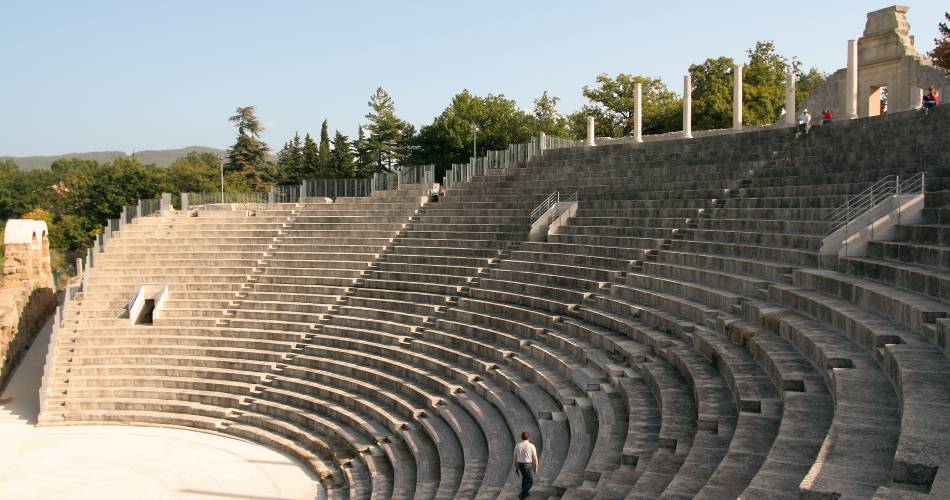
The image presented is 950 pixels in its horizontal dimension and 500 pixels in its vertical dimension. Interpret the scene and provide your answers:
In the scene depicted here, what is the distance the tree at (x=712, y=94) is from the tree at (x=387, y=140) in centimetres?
1943

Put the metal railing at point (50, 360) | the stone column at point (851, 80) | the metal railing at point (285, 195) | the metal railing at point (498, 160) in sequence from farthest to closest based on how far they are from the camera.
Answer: the metal railing at point (285, 195) → the metal railing at point (498, 160) → the stone column at point (851, 80) → the metal railing at point (50, 360)

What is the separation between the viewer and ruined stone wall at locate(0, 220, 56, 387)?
74.6 ft

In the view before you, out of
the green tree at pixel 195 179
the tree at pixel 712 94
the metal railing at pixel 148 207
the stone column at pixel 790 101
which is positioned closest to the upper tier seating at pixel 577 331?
the metal railing at pixel 148 207

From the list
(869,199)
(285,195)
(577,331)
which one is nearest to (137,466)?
(577,331)

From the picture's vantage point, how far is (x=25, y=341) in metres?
24.7

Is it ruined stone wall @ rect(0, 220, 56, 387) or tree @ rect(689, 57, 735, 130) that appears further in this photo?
tree @ rect(689, 57, 735, 130)

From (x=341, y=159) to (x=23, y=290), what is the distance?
27990 mm

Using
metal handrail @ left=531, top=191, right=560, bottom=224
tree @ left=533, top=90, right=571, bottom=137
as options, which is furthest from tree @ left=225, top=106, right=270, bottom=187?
metal handrail @ left=531, top=191, right=560, bottom=224

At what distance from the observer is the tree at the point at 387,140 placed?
54.6 m

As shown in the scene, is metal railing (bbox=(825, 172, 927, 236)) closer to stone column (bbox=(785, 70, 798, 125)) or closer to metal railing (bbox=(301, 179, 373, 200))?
stone column (bbox=(785, 70, 798, 125))

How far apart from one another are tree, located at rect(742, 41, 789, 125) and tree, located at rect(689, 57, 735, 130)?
1.02 meters

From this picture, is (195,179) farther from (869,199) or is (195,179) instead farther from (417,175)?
(869,199)

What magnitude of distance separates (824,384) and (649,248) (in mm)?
8722

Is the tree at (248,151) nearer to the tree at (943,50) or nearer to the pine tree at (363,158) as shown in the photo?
the pine tree at (363,158)
